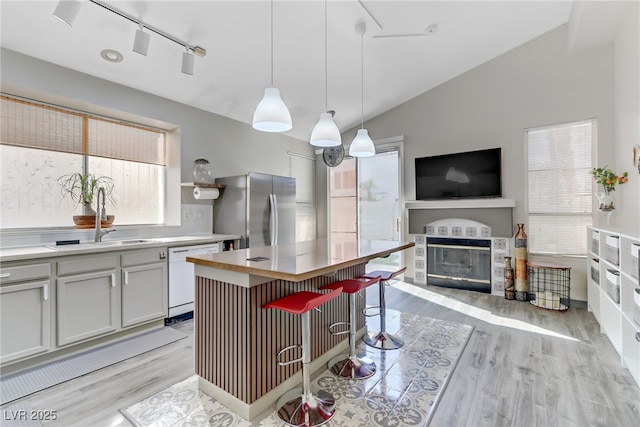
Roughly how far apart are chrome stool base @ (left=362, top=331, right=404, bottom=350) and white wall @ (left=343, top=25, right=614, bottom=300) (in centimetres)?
255

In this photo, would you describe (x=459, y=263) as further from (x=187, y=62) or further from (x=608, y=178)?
(x=187, y=62)

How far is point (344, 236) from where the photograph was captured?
6211mm

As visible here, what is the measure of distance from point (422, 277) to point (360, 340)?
2.58 m

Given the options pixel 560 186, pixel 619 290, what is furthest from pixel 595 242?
pixel 560 186

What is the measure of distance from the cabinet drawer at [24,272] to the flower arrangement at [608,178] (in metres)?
5.63

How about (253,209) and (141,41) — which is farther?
(253,209)

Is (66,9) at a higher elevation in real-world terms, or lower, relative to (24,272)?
higher

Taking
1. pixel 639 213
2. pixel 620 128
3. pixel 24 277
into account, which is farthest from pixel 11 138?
pixel 620 128

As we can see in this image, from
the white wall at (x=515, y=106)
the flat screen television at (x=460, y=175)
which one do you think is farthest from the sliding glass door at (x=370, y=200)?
the flat screen television at (x=460, y=175)

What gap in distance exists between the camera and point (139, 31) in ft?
8.36

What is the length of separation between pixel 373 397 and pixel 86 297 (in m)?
2.62

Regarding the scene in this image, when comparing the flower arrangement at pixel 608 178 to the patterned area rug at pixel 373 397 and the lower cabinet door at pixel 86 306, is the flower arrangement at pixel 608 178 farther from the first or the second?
the lower cabinet door at pixel 86 306

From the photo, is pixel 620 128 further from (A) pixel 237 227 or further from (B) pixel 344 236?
(A) pixel 237 227

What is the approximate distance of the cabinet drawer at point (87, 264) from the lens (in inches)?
103
